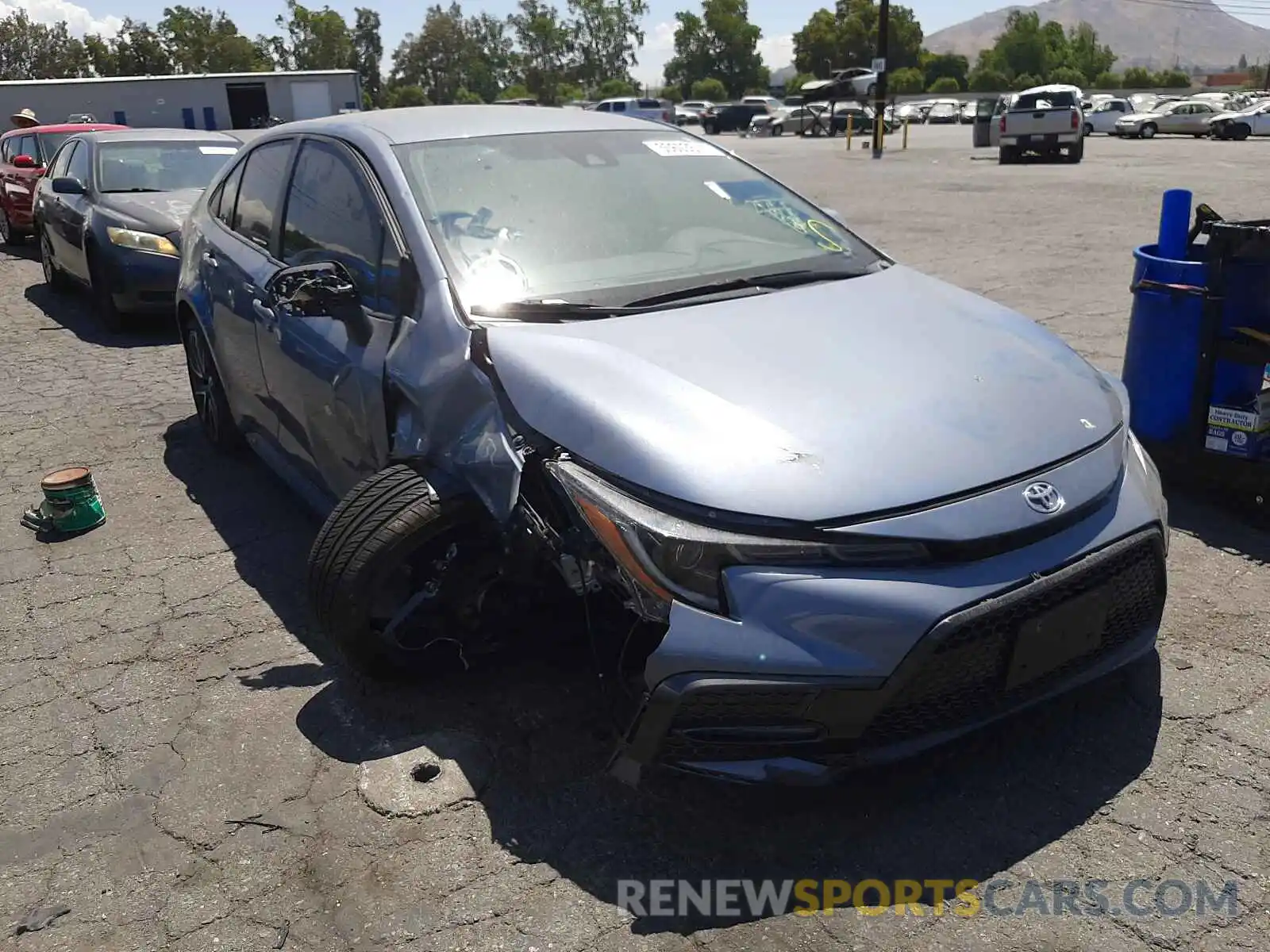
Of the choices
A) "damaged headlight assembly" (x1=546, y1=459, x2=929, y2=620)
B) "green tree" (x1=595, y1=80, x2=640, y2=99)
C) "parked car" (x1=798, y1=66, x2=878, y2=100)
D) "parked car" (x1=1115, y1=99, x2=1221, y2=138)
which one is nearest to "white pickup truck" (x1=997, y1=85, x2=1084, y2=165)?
"parked car" (x1=1115, y1=99, x2=1221, y2=138)

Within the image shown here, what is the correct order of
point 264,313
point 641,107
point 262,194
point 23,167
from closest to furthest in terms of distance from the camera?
point 264,313 < point 262,194 < point 23,167 < point 641,107

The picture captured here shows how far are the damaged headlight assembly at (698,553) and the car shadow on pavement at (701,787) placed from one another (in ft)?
1.47

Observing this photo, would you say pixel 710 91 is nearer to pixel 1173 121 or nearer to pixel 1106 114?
pixel 1106 114

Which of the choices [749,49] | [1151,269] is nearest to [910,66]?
[749,49]

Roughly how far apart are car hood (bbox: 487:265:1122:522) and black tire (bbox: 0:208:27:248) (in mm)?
13337

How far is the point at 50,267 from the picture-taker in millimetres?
10445

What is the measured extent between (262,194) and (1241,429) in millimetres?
4121

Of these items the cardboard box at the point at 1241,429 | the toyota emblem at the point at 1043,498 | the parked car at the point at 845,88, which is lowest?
the cardboard box at the point at 1241,429

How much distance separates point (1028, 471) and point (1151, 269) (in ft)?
7.85

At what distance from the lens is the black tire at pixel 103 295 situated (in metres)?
8.32

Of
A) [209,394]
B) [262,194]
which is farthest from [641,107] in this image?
[262,194]

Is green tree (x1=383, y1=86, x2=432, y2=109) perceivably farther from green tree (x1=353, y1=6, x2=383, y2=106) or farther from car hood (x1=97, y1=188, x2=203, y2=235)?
car hood (x1=97, y1=188, x2=203, y2=235)

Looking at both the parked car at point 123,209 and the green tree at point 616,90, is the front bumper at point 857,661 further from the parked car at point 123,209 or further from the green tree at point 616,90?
the green tree at point 616,90

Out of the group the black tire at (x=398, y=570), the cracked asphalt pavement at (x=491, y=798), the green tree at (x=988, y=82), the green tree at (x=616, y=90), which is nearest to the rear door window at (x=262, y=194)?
the cracked asphalt pavement at (x=491, y=798)
